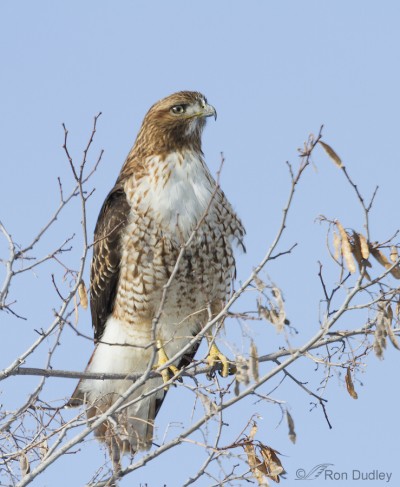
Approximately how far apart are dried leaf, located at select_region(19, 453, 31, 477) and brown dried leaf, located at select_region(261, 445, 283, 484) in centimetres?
121

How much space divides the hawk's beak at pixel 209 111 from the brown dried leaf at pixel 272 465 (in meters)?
2.91

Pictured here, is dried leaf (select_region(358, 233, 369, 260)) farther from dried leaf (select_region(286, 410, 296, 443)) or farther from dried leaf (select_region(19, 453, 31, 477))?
dried leaf (select_region(19, 453, 31, 477))

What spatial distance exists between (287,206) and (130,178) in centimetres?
286

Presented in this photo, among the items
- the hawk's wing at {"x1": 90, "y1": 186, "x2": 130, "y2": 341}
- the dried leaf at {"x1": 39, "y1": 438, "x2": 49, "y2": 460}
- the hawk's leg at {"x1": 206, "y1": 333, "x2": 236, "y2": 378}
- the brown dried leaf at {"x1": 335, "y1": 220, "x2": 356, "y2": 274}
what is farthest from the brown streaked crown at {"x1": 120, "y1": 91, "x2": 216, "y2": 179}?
the brown dried leaf at {"x1": 335, "y1": 220, "x2": 356, "y2": 274}

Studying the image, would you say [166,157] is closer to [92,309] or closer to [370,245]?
[92,309]

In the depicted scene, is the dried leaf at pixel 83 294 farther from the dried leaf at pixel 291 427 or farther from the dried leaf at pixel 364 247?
the dried leaf at pixel 364 247

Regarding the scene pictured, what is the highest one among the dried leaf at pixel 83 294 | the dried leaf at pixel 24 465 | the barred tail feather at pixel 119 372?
the barred tail feather at pixel 119 372

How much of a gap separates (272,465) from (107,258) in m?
2.40

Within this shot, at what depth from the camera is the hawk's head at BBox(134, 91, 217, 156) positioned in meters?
7.14

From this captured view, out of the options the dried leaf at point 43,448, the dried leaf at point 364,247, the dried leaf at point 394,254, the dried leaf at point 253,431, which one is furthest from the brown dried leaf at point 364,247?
the dried leaf at point 43,448

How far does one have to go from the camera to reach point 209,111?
7.14m

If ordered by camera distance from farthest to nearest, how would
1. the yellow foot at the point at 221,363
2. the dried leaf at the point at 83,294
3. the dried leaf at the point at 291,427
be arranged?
the yellow foot at the point at 221,363
the dried leaf at the point at 83,294
the dried leaf at the point at 291,427

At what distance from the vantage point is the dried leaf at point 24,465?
490 centimetres

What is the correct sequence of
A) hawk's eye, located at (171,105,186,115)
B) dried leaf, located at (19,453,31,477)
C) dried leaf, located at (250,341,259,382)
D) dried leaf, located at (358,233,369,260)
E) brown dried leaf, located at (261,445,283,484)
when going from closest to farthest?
dried leaf, located at (250,341,259,382)
dried leaf, located at (358,233,369,260)
dried leaf, located at (19,453,31,477)
brown dried leaf, located at (261,445,283,484)
hawk's eye, located at (171,105,186,115)
